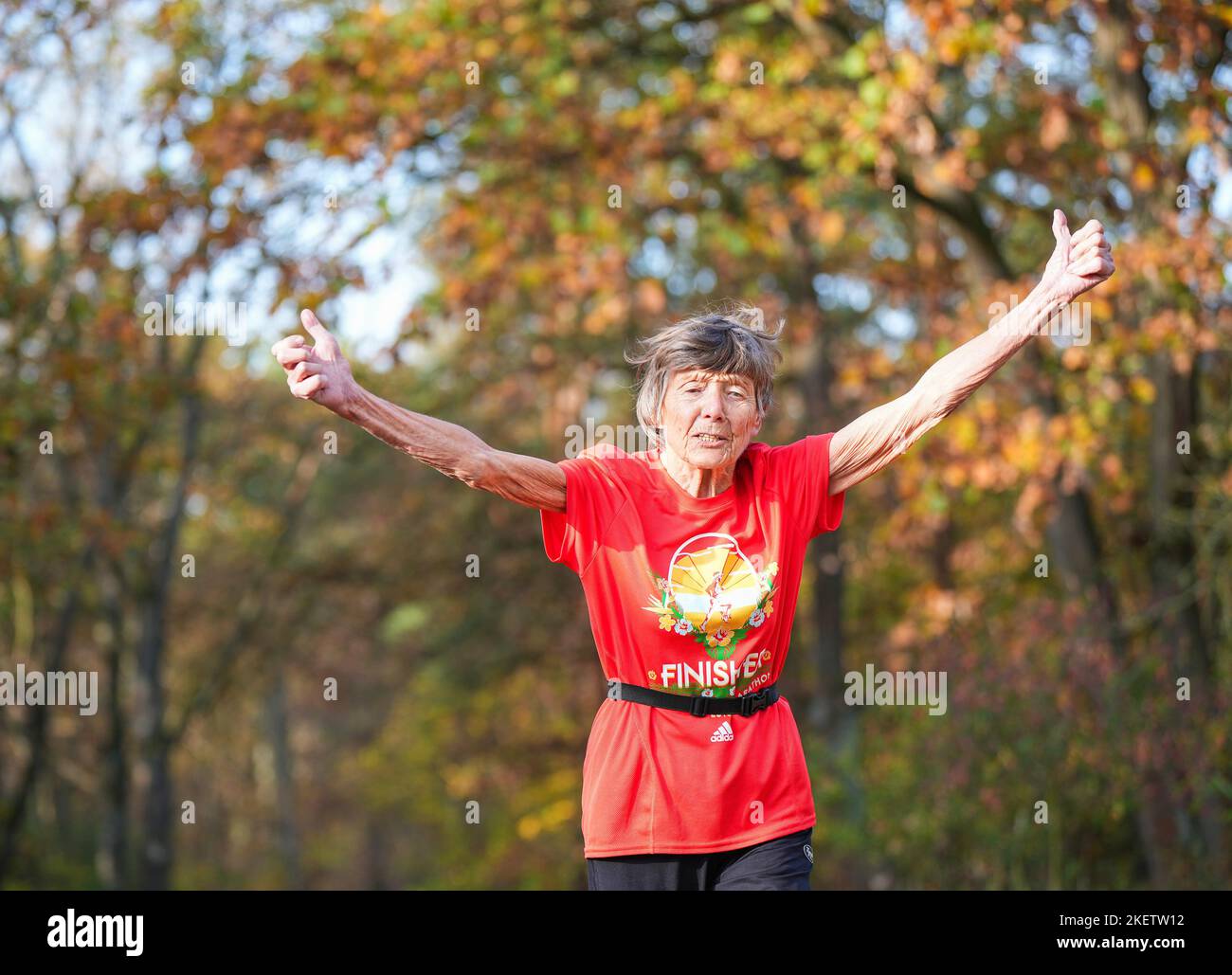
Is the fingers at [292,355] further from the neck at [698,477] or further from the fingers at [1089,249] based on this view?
the fingers at [1089,249]

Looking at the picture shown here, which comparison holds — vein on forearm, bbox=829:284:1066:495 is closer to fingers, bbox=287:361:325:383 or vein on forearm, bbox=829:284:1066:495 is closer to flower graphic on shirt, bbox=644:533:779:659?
flower graphic on shirt, bbox=644:533:779:659

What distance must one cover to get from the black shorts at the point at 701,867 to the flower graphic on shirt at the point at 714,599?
46cm

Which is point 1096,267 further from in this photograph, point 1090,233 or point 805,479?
point 805,479

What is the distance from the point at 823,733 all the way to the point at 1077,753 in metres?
7.11

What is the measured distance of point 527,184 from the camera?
10906 mm

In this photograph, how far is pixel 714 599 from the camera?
11.1ft

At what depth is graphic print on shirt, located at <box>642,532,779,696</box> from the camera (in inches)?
133

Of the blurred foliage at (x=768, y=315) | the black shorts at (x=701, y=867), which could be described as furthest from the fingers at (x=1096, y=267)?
the blurred foliage at (x=768, y=315)

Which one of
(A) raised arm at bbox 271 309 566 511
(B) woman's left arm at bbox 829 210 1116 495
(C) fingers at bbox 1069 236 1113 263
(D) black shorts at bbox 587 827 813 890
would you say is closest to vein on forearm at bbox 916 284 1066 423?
Result: (B) woman's left arm at bbox 829 210 1116 495

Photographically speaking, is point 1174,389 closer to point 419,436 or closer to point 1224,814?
point 1224,814

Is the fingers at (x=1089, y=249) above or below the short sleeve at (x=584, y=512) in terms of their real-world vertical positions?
above

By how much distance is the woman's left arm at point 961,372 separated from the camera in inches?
139

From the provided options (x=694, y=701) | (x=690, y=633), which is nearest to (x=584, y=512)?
(x=690, y=633)

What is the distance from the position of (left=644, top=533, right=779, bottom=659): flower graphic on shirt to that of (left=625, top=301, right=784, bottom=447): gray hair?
40cm
